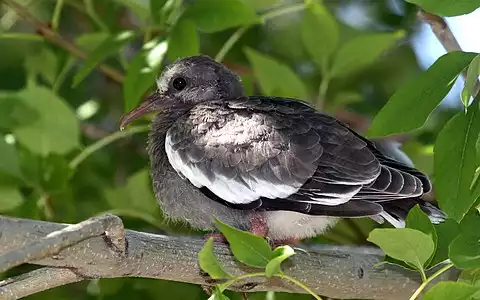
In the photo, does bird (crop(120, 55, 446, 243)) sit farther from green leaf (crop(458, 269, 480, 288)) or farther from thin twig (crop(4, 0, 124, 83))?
thin twig (crop(4, 0, 124, 83))

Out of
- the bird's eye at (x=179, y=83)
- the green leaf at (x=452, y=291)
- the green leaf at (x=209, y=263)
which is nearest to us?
the green leaf at (x=452, y=291)

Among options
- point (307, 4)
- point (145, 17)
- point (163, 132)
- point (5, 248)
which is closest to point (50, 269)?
point (5, 248)

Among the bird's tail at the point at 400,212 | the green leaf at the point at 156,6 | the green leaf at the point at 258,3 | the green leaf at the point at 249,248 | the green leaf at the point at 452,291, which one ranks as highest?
the green leaf at the point at 156,6

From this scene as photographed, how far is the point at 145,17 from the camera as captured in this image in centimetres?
341

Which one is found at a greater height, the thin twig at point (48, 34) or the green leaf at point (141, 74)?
the thin twig at point (48, 34)

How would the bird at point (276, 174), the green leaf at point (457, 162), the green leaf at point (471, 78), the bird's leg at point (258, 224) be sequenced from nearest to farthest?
the green leaf at point (471, 78) < the green leaf at point (457, 162) < the bird at point (276, 174) < the bird's leg at point (258, 224)

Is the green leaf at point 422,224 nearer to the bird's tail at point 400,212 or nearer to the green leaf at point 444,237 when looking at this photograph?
the green leaf at point 444,237

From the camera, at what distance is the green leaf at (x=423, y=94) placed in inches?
90.6

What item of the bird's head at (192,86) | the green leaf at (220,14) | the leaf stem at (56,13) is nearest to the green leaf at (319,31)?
the bird's head at (192,86)

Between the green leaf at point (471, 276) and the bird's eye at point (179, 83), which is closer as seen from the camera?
the green leaf at point (471, 276)

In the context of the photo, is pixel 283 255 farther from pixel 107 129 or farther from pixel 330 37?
pixel 107 129

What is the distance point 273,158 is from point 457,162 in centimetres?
66

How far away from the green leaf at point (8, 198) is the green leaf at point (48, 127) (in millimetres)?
195

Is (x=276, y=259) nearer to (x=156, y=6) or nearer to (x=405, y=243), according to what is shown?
(x=405, y=243)
